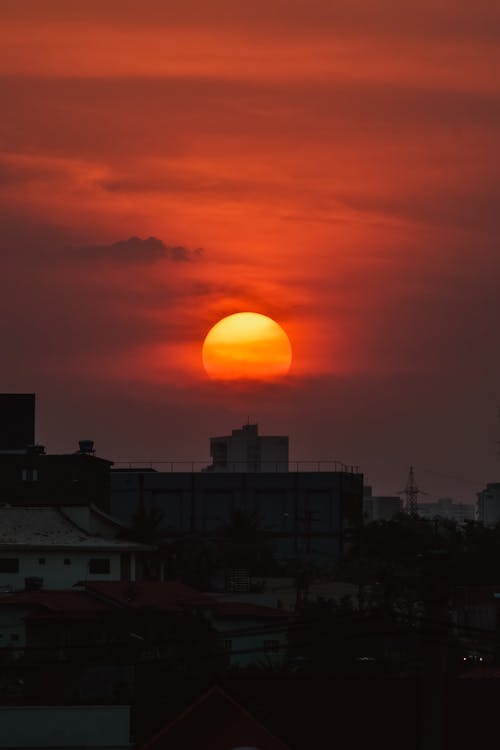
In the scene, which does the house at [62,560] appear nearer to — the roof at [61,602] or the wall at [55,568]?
the wall at [55,568]

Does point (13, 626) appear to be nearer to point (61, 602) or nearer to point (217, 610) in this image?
point (61, 602)

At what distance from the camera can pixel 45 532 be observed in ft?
414

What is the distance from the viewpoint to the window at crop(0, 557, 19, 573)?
119562 millimetres

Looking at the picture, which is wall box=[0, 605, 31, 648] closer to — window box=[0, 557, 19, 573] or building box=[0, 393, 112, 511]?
window box=[0, 557, 19, 573]

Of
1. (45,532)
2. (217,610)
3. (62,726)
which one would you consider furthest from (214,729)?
(45,532)

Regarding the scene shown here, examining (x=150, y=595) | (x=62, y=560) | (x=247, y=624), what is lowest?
(x=247, y=624)

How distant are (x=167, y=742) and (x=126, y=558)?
8381cm

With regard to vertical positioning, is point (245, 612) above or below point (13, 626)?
above

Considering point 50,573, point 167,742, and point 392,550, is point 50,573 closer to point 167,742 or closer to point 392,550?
point 392,550

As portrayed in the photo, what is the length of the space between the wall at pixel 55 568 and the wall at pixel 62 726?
75612mm

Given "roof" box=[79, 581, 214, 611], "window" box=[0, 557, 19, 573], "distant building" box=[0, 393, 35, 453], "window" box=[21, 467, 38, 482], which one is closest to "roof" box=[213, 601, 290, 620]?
"roof" box=[79, 581, 214, 611]

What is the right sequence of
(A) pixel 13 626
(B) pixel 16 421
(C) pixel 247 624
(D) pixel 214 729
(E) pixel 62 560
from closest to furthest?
1. (D) pixel 214 729
2. (A) pixel 13 626
3. (C) pixel 247 624
4. (E) pixel 62 560
5. (B) pixel 16 421

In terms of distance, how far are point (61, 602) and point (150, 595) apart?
260 inches

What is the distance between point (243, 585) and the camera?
130m
